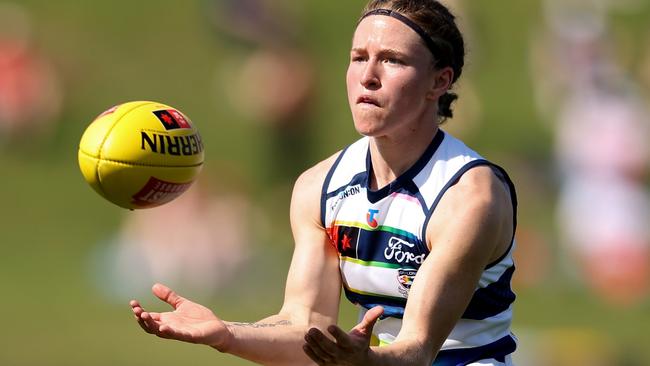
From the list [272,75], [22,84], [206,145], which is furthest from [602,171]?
[22,84]

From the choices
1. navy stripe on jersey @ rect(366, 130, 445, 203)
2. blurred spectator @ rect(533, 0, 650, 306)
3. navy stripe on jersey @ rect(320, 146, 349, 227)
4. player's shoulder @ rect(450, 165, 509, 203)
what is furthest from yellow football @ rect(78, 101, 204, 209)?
blurred spectator @ rect(533, 0, 650, 306)

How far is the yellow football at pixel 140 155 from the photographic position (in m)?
5.27

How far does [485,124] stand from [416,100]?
425 inches

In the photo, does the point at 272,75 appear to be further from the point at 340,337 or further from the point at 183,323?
the point at 340,337

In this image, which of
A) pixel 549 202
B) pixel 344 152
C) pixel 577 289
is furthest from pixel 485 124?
pixel 344 152

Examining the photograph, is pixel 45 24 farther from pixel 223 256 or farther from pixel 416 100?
pixel 416 100

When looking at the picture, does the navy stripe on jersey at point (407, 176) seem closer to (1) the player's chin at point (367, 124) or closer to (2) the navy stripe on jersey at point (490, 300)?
(1) the player's chin at point (367, 124)

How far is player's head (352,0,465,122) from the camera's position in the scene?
5016 millimetres

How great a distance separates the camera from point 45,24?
1714 centimetres

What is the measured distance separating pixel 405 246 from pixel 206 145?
1166 cm

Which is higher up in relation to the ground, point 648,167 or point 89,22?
point 89,22

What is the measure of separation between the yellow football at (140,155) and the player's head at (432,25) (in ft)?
3.11

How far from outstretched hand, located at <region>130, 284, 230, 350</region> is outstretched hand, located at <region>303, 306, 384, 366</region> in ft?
2.04

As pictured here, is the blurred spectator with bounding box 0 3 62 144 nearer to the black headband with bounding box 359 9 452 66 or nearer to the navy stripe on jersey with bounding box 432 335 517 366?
the black headband with bounding box 359 9 452 66
